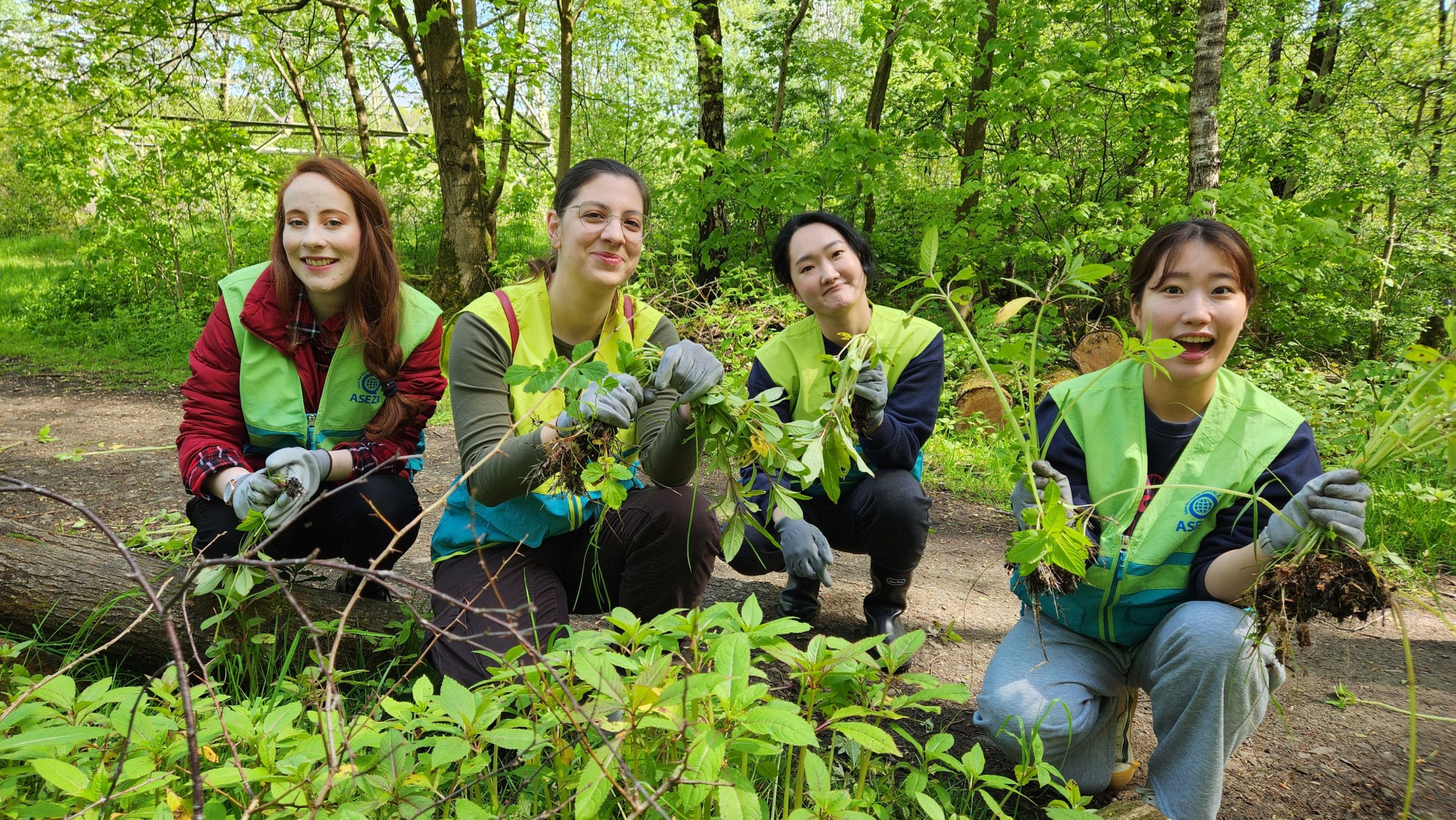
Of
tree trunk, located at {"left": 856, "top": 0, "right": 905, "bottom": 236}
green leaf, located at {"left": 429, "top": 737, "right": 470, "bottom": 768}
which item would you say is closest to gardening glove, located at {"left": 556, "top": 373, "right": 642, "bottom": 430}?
green leaf, located at {"left": 429, "top": 737, "right": 470, "bottom": 768}

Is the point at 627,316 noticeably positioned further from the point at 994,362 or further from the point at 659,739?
the point at 994,362

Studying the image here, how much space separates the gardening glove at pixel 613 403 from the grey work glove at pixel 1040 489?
822 mm

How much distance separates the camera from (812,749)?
1.70 m

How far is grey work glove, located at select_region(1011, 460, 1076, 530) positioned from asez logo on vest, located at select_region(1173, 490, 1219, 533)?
22 cm

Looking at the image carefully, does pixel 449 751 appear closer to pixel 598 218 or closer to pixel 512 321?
pixel 512 321

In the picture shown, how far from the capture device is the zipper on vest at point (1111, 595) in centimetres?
164

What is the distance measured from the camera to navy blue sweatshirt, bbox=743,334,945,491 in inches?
87.6

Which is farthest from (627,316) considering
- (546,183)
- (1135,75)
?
(546,183)

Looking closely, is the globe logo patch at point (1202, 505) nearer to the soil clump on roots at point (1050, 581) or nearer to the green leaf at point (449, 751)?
the soil clump on roots at point (1050, 581)

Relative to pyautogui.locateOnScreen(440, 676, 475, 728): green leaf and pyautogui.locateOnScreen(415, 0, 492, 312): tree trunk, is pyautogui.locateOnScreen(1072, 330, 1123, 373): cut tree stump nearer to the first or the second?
pyautogui.locateOnScreen(415, 0, 492, 312): tree trunk

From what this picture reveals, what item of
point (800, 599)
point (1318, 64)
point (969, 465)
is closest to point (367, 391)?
point (800, 599)

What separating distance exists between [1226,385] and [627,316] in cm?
148

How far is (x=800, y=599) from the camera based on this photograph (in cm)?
250

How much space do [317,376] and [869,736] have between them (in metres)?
1.81
